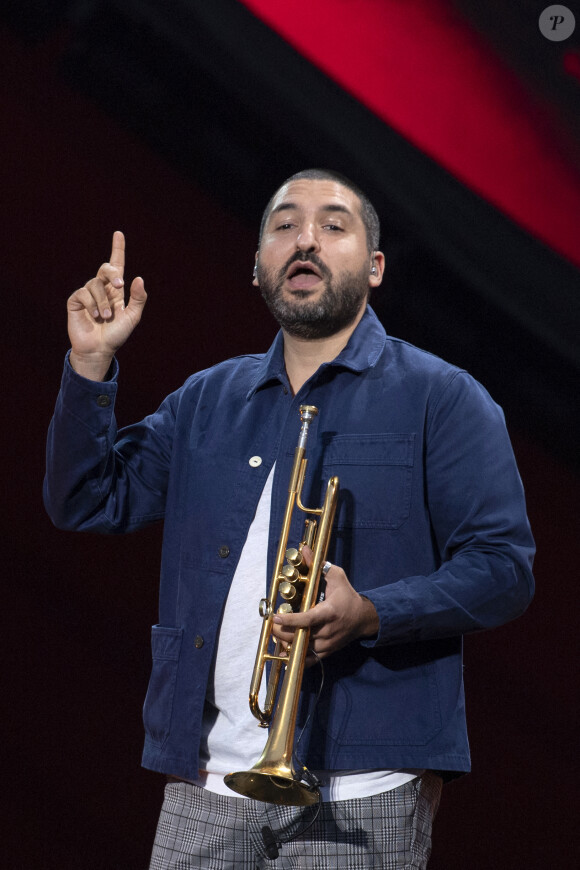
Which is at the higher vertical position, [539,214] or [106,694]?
[539,214]

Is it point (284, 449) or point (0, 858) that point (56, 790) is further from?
point (284, 449)

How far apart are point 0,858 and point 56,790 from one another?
225 millimetres

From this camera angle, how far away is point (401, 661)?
1562 millimetres

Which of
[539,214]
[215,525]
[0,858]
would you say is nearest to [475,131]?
[539,214]

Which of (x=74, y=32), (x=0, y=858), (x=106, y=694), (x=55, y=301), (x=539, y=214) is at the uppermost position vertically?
(x=74, y=32)

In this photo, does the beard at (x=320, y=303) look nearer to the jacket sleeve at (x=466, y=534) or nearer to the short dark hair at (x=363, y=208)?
the short dark hair at (x=363, y=208)

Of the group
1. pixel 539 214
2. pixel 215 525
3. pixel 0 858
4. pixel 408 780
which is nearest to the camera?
pixel 408 780

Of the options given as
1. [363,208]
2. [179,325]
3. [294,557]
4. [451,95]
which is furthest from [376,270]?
[179,325]

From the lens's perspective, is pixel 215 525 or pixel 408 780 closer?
pixel 408 780

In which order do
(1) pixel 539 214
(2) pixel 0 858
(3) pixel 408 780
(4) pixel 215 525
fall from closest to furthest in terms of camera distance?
(3) pixel 408 780, (4) pixel 215 525, (1) pixel 539 214, (2) pixel 0 858

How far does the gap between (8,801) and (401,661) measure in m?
1.58

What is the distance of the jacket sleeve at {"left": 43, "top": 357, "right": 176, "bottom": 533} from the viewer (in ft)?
5.73

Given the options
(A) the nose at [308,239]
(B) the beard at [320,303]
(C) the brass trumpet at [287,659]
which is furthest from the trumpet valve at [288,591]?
(A) the nose at [308,239]

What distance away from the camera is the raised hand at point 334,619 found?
1412 mm
